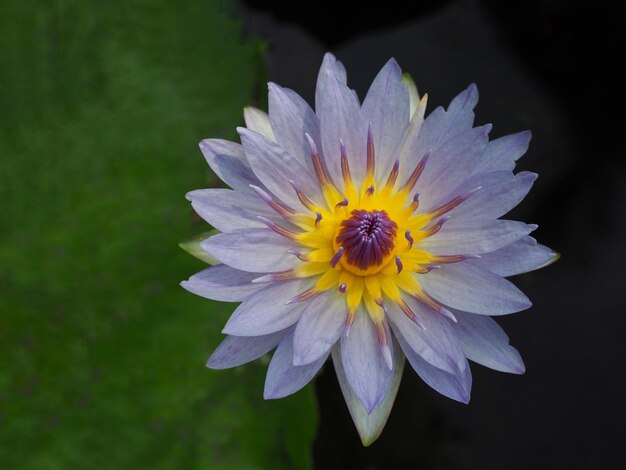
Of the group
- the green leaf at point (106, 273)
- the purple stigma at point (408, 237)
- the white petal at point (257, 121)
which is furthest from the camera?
the green leaf at point (106, 273)

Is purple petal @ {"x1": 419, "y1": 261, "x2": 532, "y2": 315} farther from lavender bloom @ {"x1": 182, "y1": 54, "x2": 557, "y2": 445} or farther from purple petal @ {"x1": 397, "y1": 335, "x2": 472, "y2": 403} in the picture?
purple petal @ {"x1": 397, "y1": 335, "x2": 472, "y2": 403}

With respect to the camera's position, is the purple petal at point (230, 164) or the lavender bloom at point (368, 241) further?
the purple petal at point (230, 164)

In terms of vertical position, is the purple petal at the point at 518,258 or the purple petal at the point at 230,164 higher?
the purple petal at the point at 230,164

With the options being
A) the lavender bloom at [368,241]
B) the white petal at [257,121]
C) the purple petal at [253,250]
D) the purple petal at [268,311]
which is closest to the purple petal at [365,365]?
the lavender bloom at [368,241]

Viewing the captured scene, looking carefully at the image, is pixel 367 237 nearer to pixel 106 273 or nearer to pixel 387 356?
pixel 387 356

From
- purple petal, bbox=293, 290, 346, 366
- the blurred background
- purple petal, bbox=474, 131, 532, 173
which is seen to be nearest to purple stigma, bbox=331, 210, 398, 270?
purple petal, bbox=293, 290, 346, 366

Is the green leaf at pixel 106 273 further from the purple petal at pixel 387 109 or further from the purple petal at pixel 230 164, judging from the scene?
the purple petal at pixel 387 109
